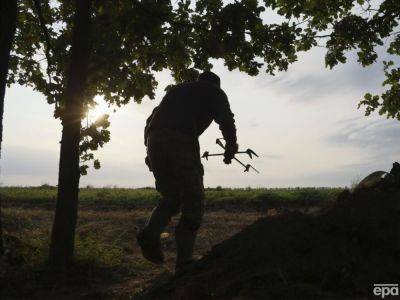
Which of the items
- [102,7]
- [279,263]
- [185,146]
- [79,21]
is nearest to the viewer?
[279,263]

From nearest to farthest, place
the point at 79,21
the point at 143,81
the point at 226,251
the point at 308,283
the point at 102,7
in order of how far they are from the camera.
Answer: the point at 308,283, the point at 226,251, the point at 79,21, the point at 102,7, the point at 143,81

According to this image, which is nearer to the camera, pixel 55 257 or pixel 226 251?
pixel 226 251

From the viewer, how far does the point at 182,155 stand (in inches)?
227

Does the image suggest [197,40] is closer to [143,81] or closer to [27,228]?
[143,81]

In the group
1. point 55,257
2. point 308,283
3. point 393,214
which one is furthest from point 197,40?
point 308,283

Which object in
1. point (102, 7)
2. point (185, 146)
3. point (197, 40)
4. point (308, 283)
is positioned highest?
point (102, 7)

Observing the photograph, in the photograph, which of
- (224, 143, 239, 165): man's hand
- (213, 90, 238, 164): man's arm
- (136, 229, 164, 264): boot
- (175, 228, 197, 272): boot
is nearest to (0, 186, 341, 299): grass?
(136, 229, 164, 264): boot

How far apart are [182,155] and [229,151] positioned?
615mm

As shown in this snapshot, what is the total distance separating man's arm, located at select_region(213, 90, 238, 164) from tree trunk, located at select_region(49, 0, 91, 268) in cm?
232

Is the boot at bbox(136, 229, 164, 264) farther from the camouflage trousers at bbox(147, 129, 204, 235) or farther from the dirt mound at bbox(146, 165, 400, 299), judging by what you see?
the dirt mound at bbox(146, 165, 400, 299)

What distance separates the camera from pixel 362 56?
39.4 feet

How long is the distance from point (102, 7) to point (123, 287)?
518 cm

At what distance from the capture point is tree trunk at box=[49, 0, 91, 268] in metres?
6.68

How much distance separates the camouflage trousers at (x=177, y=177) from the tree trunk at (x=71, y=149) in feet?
4.97
